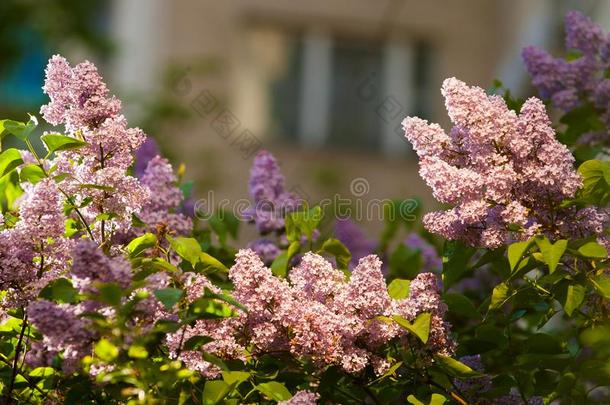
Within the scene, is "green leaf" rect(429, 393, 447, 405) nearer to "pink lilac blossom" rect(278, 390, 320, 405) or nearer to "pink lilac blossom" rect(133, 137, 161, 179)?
"pink lilac blossom" rect(278, 390, 320, 405)

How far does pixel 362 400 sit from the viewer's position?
2.07 m

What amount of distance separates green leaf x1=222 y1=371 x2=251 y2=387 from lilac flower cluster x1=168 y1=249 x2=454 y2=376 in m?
0.09

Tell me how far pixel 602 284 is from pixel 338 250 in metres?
0.61

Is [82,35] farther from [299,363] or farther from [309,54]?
[299,363]

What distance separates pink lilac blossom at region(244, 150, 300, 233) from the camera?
9.35 ft

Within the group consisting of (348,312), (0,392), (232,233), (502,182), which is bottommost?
(0,392)

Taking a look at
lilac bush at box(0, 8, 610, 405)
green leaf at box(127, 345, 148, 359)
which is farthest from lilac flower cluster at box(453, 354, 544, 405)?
green leaf at box(127, 345, 148, 359)

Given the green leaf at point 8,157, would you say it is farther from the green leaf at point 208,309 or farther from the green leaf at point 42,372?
the green leaf at point 208,309

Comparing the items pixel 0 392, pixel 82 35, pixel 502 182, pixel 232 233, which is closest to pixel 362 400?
pixel 502 182

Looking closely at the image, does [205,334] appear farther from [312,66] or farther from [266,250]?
[312,66]

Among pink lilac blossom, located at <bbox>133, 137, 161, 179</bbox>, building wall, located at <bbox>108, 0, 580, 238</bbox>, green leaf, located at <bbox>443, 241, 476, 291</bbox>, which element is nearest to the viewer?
green leaf, located at <bbox>443, 241, 476, 291</bbox>

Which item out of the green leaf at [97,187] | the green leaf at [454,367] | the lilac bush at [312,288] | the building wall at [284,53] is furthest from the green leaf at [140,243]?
the building wall at [284,53]

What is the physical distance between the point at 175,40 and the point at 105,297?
39.8ft

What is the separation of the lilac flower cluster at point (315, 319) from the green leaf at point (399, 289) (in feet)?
0.30
